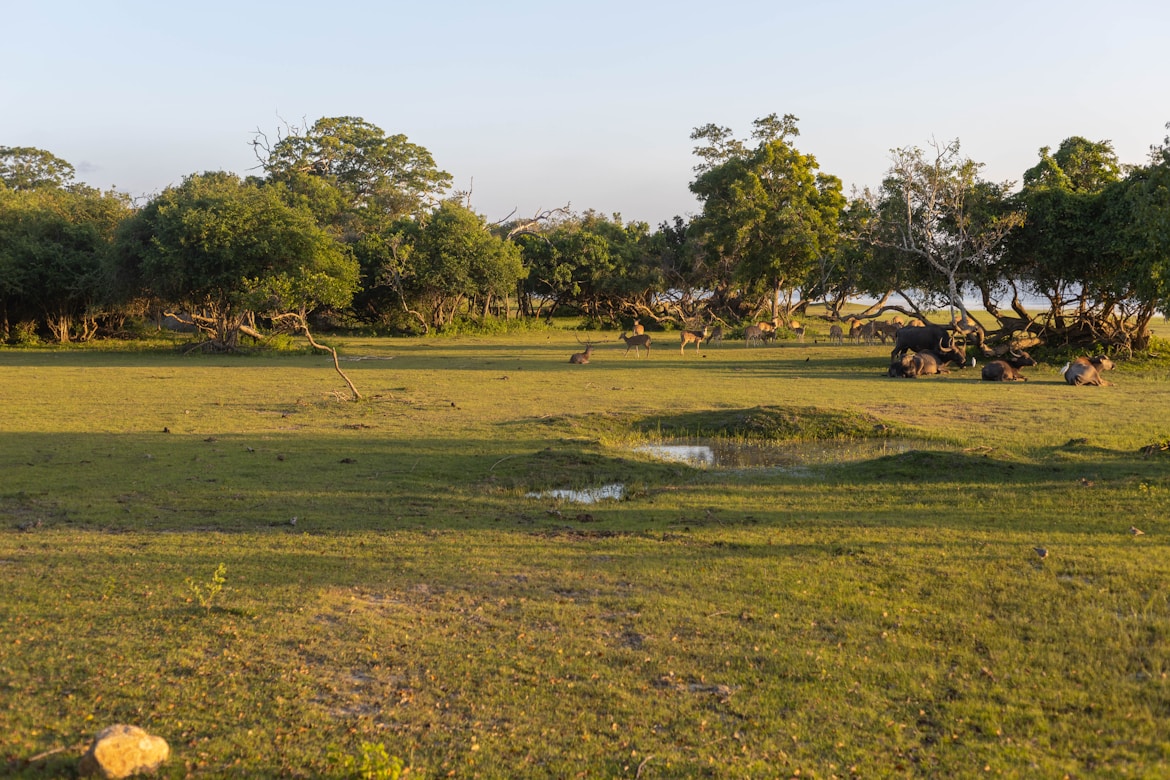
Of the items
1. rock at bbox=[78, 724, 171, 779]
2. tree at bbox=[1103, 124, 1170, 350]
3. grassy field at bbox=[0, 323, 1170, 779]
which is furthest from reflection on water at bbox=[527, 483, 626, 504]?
tree at bbox=[1103, 124, 1170, 350]

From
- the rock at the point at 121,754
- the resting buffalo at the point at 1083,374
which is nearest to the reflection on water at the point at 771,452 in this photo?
the rock at the point at 121,754

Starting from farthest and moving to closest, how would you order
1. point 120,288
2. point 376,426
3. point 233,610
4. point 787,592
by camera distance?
point 120,288 < point 376,426 < point 787,592 < point 233,610

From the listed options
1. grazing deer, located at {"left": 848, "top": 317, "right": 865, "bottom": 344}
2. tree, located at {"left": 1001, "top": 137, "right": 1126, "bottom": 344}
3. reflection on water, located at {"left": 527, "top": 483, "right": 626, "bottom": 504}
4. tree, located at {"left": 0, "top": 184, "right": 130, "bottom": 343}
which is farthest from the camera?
grazing deer, located at {"left": 848, "top": 317, "right": 865, "bottom": 344}

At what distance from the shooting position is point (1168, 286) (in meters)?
13.0

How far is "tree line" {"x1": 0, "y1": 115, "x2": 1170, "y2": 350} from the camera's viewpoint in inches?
1121

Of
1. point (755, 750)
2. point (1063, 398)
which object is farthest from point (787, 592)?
point (1063, 398)

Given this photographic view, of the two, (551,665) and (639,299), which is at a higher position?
(639,299)

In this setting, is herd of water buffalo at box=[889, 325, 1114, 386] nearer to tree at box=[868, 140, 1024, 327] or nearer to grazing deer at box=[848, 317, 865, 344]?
tree at box=[868, 140, 1024, 327]

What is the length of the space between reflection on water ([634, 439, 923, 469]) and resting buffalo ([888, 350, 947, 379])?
455 inches

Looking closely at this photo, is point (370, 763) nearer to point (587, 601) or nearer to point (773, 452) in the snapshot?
point (587, 601)

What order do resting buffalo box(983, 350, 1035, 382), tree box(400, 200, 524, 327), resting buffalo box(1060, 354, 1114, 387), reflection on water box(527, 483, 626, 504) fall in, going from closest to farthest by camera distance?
1. reflection on water box(527, 483, 626, 504)
2. resting buffalo box(1060, 354, 1114, 387)
3. resting buffalo box(983, 350, 1035, 382)
4. tree box(400, 200, 524, 327)

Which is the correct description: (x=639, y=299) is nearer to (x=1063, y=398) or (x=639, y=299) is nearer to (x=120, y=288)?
(x=120, y=288)

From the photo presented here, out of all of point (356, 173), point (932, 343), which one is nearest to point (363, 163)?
point (356, 173)

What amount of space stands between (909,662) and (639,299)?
50939mm
